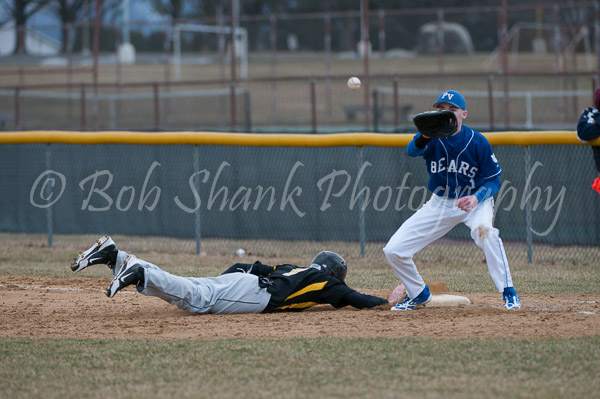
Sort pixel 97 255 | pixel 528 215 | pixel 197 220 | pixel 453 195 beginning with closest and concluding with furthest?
pixel 97 255 < pixel 453 195 < pixel 528 215 < pixel 197 220

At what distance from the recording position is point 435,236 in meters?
6.50

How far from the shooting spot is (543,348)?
502 cm

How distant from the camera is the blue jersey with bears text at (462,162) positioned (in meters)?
6.38

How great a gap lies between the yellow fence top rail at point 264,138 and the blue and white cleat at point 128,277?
4606 mm

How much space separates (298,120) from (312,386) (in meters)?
18.2

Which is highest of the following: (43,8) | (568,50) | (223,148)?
(43,8)

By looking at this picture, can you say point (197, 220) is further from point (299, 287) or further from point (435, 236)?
point (435, 236)

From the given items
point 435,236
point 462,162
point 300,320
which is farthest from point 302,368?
point 462,162

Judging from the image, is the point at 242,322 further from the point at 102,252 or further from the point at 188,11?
the point at 188,11

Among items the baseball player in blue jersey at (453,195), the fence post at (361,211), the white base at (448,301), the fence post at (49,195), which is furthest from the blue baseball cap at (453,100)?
the fence post at (49,195)

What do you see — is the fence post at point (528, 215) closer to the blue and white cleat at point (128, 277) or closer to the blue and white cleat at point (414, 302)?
the blue and white cleat at point (414, 302)

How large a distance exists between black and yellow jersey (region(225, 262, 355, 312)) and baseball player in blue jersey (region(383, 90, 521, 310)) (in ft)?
Result: 1.81

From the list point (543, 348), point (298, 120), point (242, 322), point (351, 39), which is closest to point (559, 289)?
point (543, 348)

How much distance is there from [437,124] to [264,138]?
4.29 meters
